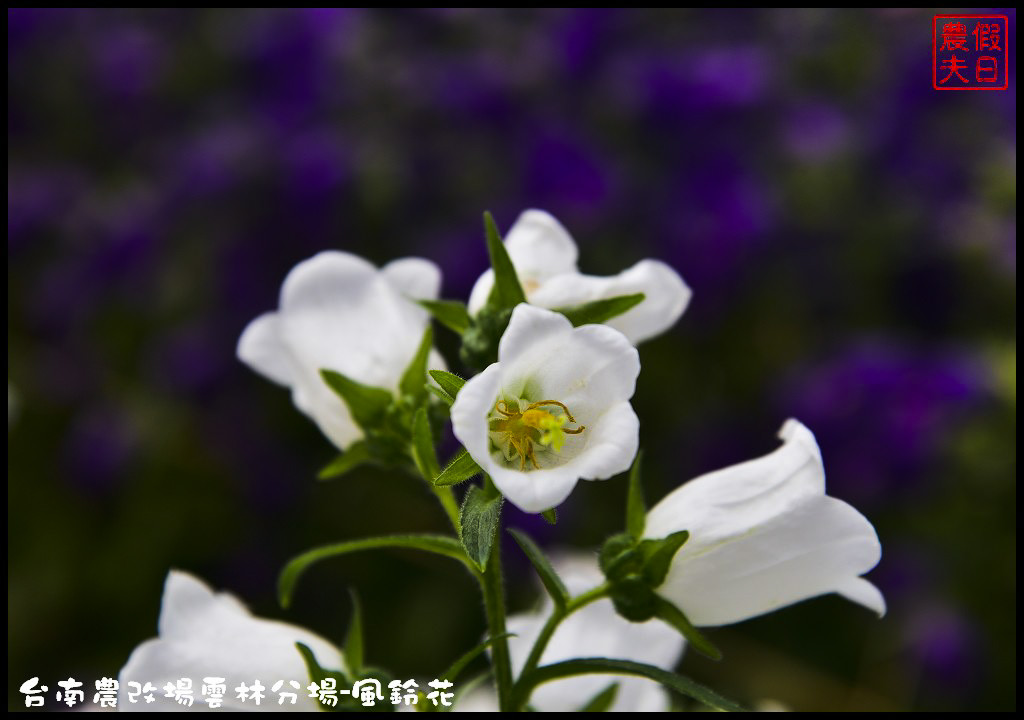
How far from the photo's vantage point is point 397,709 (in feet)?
2.99

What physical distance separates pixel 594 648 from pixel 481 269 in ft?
4.83

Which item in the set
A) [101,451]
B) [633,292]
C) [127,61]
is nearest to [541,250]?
[633,292]

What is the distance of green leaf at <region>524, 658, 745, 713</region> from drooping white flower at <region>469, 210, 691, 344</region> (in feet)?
0.90

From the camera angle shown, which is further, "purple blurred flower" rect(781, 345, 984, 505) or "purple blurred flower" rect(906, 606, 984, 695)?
"purple blurred flower" rect(781, 345, 984, 505)

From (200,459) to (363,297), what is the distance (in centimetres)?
161

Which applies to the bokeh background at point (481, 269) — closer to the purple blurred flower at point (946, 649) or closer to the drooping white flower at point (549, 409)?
the purple blurred flower at point (946, 649)

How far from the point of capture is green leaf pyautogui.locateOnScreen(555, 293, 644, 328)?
0.88 m

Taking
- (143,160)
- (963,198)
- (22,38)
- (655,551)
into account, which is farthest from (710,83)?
(655,551)

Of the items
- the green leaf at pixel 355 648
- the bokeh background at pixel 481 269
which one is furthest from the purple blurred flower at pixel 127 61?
the green leaf at pixel 355 648

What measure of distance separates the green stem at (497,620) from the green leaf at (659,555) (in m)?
0.12

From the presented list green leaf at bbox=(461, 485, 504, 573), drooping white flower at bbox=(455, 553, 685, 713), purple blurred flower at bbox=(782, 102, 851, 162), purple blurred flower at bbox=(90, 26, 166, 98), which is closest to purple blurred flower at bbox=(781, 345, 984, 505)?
purple blurred flower at bbox=(782, 102, 851, 162)

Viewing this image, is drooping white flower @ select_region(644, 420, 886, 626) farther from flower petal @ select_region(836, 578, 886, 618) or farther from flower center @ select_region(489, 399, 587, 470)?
flower center @ select_region(489, 399, 587, 470)

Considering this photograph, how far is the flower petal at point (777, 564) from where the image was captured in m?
0.86

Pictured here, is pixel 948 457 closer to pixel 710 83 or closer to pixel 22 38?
pixel 710 83
